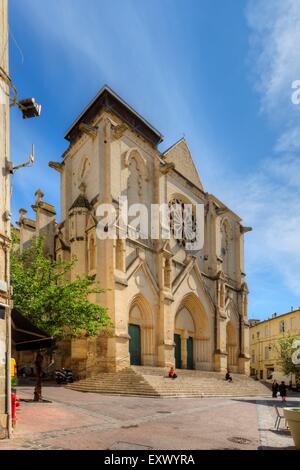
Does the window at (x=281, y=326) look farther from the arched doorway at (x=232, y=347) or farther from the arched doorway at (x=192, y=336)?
the arched doorway at (x=192, y=336)

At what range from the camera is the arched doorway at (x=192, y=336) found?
33.2 metres

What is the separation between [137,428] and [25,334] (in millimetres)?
3724

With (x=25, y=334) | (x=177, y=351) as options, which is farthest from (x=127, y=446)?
(x=177, y=351)

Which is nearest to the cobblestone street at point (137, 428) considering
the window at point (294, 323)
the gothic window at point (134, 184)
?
the gothic window at point (134, 184)

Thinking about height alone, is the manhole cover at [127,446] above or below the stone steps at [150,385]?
above

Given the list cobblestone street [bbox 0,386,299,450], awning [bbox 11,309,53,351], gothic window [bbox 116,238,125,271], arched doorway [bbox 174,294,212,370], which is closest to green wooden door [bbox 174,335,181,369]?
arched doorway [bbox 174,294,212,370]

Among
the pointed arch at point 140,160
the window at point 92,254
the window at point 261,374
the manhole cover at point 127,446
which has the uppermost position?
the pointed arch at point 140,160

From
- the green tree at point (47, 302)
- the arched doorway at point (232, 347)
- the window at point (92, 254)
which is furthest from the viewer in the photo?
the arched doorway at point (232, 347)

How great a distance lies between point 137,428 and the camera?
10.7 metres

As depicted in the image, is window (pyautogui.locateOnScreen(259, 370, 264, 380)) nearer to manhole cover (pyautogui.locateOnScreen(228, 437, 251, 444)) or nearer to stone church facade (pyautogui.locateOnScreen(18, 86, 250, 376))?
stone church facade (pyautogui.locateOnScreen(18, 86, 250, 376))

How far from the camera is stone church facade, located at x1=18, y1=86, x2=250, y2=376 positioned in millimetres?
25547

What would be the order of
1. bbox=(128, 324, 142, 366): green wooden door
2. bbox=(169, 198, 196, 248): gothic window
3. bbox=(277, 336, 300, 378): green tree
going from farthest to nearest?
bbox=(169, 198, 196, 248): gothic window
bbox=(277, 336, 300, 378): green tree
bbox=(128, 324, 142, 366): green wooden door

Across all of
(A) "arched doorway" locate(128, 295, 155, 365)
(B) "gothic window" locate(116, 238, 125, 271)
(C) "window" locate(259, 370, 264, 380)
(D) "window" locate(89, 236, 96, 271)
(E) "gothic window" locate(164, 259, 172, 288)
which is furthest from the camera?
(C) "window" locate(259, 370, 264, 380)
